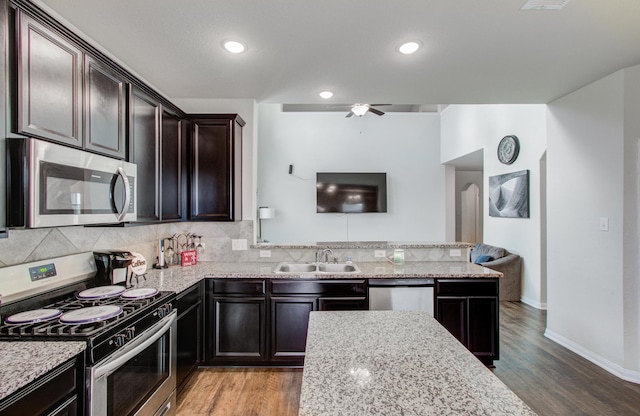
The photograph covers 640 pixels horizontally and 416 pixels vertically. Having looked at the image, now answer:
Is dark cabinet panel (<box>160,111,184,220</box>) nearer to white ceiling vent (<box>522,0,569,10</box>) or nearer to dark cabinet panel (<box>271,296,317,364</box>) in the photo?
dark cabinet panel (<box>271,296,317,364</box>)

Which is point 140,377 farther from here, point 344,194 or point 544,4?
point 344,194

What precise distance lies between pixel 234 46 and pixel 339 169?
4.46m

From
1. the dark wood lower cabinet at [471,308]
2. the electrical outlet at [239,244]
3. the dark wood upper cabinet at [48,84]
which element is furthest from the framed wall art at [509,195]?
the dark wood upper cabinet at [48,84]

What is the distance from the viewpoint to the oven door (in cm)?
129

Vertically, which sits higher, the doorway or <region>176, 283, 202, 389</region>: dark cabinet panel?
the doorway

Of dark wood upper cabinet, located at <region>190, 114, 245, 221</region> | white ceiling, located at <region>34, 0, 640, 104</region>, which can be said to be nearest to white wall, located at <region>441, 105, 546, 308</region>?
white ceiling, located at <region>34, 0, 640, 104</region>

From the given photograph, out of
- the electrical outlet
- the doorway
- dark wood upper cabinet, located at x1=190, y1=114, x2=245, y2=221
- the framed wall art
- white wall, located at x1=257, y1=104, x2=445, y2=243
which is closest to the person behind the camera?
dark wood upper cabinet, located at x1=190, y1=114, x2=245, y2=221

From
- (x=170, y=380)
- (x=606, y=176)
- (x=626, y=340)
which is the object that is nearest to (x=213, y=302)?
(x=170, y=380)

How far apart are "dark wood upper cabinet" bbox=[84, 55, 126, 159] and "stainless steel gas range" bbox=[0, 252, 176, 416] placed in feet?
2.54

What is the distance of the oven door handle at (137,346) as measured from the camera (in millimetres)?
1308

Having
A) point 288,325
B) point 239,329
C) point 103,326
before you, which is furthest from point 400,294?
point 103,326

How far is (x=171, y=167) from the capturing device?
102 inches

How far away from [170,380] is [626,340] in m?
3.57

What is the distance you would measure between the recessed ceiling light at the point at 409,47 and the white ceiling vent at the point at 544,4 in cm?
→ 63
